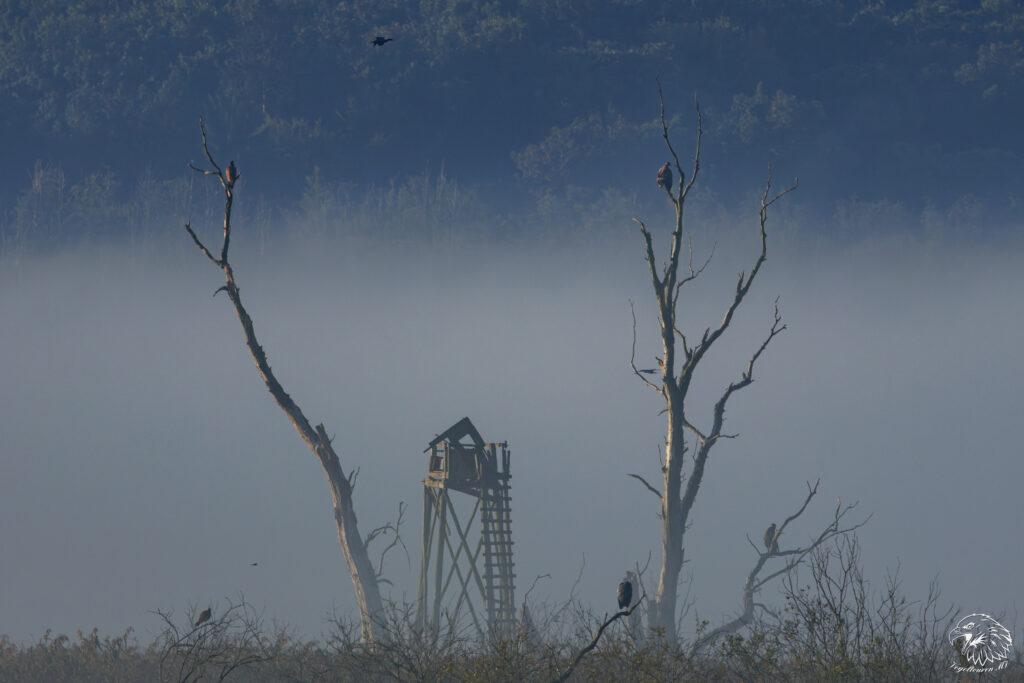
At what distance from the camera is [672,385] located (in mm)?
19250

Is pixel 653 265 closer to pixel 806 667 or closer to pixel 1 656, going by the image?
pixel 806 667

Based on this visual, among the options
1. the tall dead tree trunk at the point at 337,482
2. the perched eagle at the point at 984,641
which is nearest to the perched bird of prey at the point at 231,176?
A: the tall dead tree trunk at the point at 337,482

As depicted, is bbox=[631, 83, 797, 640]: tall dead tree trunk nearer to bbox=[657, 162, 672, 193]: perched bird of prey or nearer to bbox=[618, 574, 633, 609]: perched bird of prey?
bbox=[657, 162, 672, 193]: perched bird of prey

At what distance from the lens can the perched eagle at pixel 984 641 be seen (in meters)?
13.7

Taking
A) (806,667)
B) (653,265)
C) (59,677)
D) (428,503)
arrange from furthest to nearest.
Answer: (428,503) → (59,677) → (653,265) → (806,667)

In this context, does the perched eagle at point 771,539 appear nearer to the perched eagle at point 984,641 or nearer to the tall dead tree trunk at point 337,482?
the perched eagle at point 984,641

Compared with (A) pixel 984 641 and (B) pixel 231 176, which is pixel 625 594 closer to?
(A) pixel 984 641

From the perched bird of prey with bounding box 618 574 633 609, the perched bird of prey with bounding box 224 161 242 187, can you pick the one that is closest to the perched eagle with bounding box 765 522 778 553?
the perched bird of prey with bounding box 224 161 242 187

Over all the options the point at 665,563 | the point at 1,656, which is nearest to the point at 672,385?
the point at 665,563

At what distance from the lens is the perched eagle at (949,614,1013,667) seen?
13.7 m

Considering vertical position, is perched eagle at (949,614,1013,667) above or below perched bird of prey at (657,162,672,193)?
below

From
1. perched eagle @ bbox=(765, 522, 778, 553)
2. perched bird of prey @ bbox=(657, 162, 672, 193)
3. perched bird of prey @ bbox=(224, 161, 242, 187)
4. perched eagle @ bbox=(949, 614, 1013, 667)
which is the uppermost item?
perched bird of prey @ bbox=(224, 161, 242, 187)

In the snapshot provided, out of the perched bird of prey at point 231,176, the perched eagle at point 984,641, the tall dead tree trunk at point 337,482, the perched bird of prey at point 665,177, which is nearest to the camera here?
the perched eagle at point 984,641

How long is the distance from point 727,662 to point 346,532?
9372mm
